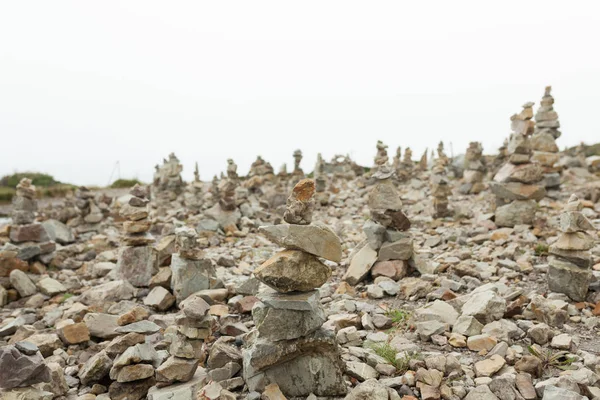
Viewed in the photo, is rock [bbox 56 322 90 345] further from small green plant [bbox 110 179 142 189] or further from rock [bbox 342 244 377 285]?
small green plant [bbox 110 179 142 189]

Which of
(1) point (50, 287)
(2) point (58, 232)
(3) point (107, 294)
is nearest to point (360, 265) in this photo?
(3) point (107, 294)

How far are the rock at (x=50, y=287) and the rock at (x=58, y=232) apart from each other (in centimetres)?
706

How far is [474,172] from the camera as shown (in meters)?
21.8

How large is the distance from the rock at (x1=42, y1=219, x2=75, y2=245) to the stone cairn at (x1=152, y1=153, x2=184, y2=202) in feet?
30.6

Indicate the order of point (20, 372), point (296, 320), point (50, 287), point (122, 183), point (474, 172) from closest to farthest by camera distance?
1. point (20, 372)
2. point (296, 320)
3. point (50, 287)
4. point (474, 172)
5. point (122, 183)

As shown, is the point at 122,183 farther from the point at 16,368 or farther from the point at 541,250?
the point at 16,368

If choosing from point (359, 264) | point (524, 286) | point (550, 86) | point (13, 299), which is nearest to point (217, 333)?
point (359, 264)

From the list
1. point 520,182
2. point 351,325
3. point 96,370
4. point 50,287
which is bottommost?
→ point 50,287

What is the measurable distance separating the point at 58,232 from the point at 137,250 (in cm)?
853

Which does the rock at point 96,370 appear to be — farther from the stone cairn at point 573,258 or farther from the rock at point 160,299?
the stone cairn at point 573,258

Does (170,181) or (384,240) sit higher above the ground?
(170,181)

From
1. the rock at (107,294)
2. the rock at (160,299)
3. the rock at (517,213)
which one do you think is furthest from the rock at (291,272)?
the rock at (517,213)

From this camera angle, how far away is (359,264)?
29.8 feet

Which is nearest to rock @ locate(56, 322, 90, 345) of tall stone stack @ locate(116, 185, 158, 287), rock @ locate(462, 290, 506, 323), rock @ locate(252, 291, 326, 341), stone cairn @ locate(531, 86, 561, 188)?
tall stone stack @ locate(116, 185, 158, 287)
